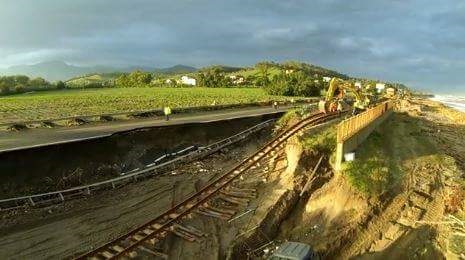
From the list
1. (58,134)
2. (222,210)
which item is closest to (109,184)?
(222,210)

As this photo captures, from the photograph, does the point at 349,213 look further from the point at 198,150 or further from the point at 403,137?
the point at 403,137

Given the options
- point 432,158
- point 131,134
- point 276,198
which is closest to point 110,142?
point 131,134

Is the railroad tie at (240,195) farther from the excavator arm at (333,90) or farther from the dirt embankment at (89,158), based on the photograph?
the excavator arm at (333,90)

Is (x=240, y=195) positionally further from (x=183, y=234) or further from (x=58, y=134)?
(x=58, y=134)

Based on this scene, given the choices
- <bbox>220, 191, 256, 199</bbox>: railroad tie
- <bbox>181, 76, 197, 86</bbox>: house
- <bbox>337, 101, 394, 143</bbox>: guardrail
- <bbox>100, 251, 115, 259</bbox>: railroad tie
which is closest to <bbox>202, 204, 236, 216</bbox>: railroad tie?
<bbox>220, 191, 256, 199</bbox>: railroad tie

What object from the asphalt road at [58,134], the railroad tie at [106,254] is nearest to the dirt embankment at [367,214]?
the railroad tie at [106,254]

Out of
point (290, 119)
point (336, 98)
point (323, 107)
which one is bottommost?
point (290, 119)
